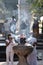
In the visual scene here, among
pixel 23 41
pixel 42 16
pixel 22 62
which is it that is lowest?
pixel 22 62

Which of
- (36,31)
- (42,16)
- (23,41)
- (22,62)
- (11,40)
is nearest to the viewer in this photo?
(22,62)

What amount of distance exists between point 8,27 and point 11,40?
10.0 metres

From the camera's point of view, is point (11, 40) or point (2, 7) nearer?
point (11, 40)

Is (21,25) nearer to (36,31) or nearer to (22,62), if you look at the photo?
(36,31)

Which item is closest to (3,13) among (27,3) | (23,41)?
(27,3)

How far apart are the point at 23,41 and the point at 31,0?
17.3 m

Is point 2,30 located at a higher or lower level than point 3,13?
lower

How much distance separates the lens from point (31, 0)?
2231 cm

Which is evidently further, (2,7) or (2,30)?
(2,7)

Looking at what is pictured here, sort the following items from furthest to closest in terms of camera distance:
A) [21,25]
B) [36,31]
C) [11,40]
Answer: [21,25]
[36,31]
[11,40]

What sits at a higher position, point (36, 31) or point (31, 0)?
point (31, 0)

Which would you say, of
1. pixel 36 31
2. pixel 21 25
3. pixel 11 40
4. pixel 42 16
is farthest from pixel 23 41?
pixel 42 16

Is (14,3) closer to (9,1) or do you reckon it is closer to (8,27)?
(9,1)

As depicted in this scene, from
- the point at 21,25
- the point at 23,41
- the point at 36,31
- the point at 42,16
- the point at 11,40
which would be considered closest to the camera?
the point at 23,41
